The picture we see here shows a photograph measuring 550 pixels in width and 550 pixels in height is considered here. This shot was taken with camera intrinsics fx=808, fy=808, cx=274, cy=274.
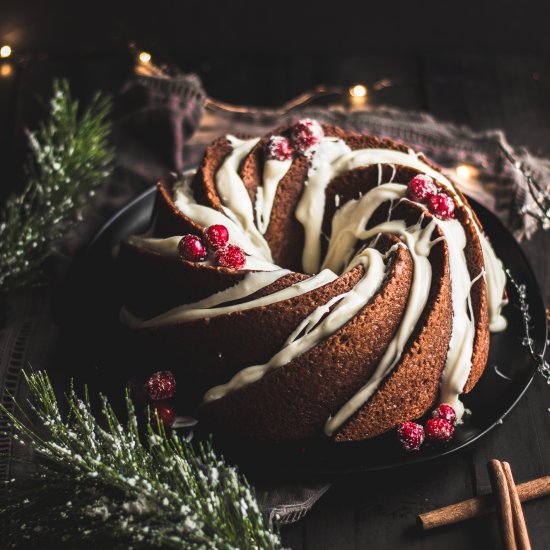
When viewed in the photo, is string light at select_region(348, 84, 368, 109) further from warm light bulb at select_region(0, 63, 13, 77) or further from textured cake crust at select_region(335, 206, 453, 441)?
warm light bulb at select_region(0, 63, 13, 77)

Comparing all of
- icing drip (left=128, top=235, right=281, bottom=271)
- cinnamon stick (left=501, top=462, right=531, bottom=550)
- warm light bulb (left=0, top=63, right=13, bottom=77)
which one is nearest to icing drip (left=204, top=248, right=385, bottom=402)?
icing drip (left=128, top=235, right=281, bottom=271)

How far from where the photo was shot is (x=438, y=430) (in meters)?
2.69

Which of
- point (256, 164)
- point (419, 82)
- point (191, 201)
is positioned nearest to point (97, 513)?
point (191, 201)

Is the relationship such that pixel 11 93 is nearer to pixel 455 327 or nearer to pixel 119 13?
pixel 119 13

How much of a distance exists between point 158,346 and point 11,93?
225cm

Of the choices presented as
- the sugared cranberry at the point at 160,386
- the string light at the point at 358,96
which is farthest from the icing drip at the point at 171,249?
the string light at the point at 358,96

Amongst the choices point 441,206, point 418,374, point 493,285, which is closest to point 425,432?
point 418,374

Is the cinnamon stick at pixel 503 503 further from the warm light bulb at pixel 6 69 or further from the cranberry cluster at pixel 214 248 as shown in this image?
the warm light bulb at pixel 6 69

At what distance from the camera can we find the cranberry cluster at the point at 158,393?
2.77 m

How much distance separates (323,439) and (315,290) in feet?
1.68

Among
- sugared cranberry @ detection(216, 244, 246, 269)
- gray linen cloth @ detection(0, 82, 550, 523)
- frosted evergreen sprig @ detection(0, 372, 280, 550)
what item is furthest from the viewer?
gray linen cloth @ detection(0, 82, 550, 523)

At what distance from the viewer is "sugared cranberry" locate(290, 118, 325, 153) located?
3.10 m

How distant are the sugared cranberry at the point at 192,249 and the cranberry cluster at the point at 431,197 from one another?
0.78 m

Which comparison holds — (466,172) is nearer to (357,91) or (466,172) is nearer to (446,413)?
(357,91)
